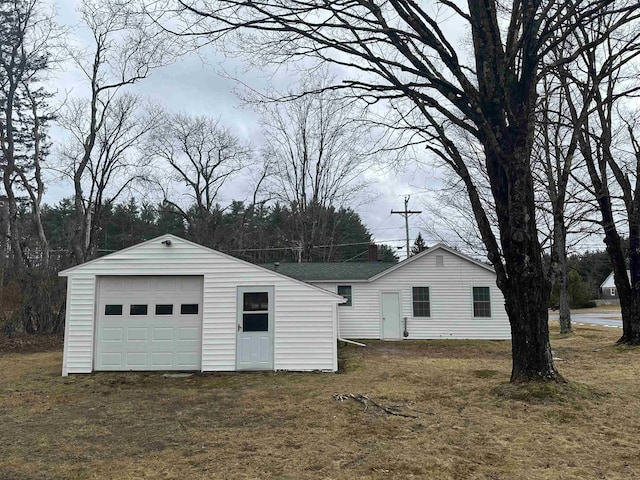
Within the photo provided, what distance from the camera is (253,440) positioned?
5223 mm

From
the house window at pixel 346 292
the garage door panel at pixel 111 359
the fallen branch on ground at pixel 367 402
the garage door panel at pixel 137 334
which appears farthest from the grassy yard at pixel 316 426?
the house window at pixel 346 292

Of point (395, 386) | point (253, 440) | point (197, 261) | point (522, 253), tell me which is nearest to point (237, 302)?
point (197, 261)

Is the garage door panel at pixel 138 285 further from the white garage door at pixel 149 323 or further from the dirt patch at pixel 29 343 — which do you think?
the dirt patch at pixel 29 343

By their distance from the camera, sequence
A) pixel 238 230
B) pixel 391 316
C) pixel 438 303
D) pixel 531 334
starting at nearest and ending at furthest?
pixel 531 334 < pixel 438 303 < pixel 391 316 < pixel 238 230

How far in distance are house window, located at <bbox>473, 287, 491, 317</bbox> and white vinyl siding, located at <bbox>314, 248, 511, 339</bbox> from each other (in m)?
0.15

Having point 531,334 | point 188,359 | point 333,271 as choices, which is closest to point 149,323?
point 188,359

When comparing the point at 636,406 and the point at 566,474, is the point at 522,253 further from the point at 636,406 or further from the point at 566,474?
the point at 566,474

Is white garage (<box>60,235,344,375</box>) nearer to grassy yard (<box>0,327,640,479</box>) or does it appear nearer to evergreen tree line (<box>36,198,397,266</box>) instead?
grassy yard (<box>0,327,640,479</box>)

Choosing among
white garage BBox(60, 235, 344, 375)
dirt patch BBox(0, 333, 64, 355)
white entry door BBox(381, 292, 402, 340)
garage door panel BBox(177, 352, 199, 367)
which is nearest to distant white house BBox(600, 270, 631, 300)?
white entry door BBox(381, 292, 402, 340)

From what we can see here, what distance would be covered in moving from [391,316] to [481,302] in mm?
3542

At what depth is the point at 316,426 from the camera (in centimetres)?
580

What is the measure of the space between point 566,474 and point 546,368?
3.19 metres

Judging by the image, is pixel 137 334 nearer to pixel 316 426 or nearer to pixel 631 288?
pixel 316 426

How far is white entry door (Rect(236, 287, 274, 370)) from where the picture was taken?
33.1 feet
